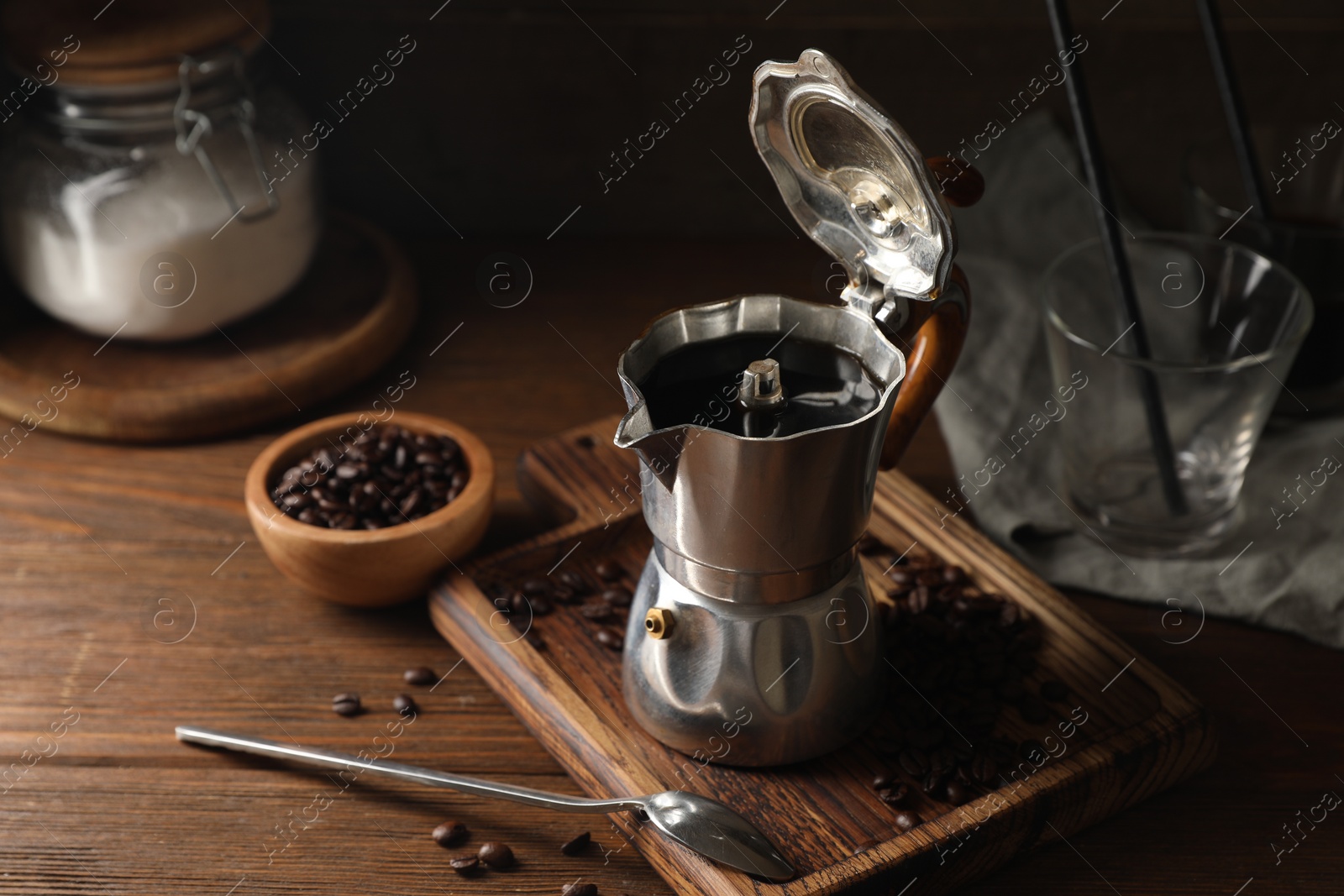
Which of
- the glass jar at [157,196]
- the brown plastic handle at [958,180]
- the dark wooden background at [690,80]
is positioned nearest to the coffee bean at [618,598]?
the brown plastic handle at [958,180]

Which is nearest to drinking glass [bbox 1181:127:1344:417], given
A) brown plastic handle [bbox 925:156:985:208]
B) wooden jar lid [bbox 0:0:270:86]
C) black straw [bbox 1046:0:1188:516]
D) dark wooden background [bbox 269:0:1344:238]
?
dark wooden background [bbox 269:0:1344:238]

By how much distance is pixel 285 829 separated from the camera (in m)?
0.74

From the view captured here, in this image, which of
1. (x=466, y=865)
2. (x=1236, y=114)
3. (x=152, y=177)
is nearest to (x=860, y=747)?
(x=466, y=865)

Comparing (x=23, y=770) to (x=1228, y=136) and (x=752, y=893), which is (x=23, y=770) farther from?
(x=1228, y=136)

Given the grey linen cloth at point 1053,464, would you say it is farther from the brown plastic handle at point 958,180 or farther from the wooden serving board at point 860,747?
the brown plastic handle at point 958,180

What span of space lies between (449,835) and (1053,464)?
59 cm

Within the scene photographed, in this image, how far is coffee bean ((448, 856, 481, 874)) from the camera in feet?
2.33

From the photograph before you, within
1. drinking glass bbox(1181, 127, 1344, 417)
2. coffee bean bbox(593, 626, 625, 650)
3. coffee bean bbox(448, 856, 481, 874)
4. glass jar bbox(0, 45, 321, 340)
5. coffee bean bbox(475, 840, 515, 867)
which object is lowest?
drinking glass bbox(1181, 127, 1344, 417)

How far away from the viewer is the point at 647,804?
70 centimetres

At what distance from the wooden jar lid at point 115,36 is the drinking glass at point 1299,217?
844 mm

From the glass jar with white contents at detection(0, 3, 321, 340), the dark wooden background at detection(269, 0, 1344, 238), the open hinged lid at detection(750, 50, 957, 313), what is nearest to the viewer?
the open hinged lid at detection(750, 50, 957, 313)

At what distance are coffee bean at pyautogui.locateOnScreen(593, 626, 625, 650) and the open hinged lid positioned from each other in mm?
277

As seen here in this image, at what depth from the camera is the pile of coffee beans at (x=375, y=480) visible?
0.87m

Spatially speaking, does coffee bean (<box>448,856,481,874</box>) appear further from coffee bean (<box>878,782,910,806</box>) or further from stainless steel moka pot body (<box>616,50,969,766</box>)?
coffee bean (<box>878,782,910,806</box>)
